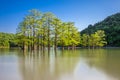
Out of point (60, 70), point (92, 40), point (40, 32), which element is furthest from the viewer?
point (92, 40)

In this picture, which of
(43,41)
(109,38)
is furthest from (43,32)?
(109,38)

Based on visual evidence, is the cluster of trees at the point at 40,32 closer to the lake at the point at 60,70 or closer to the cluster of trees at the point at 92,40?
the cluster of trees at the point at 92,40

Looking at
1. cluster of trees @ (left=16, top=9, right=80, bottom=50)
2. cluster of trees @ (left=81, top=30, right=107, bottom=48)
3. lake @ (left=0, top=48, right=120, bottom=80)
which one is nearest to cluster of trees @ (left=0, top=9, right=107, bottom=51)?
cluster of trees @ (left=16, top=9, right=80, bottom=50)

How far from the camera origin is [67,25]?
44250mm

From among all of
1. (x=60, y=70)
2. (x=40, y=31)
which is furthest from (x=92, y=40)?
(x=60, y=70)

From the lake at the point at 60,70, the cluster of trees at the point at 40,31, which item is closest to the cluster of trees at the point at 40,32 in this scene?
the cluster of trees at the point at 40,31

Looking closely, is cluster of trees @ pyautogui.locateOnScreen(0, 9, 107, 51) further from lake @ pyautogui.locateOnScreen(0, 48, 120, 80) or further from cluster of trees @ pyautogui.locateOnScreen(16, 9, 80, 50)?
lake @ pyautogui.locateOnScreen(0, 48, 120, 80)

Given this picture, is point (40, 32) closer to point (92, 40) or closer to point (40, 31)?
point (40, 31)

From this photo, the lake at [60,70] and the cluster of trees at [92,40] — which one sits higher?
the cluster of trees at [92,40]

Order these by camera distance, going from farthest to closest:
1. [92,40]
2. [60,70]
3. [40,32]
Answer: [92,40], [40,32], [60,70]

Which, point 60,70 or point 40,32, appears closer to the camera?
point 60,70

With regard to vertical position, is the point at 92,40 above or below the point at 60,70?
above

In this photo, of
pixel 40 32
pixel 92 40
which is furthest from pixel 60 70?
pixel 92 40

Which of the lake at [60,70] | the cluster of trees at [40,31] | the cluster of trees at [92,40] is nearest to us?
the lake at [60,70]
